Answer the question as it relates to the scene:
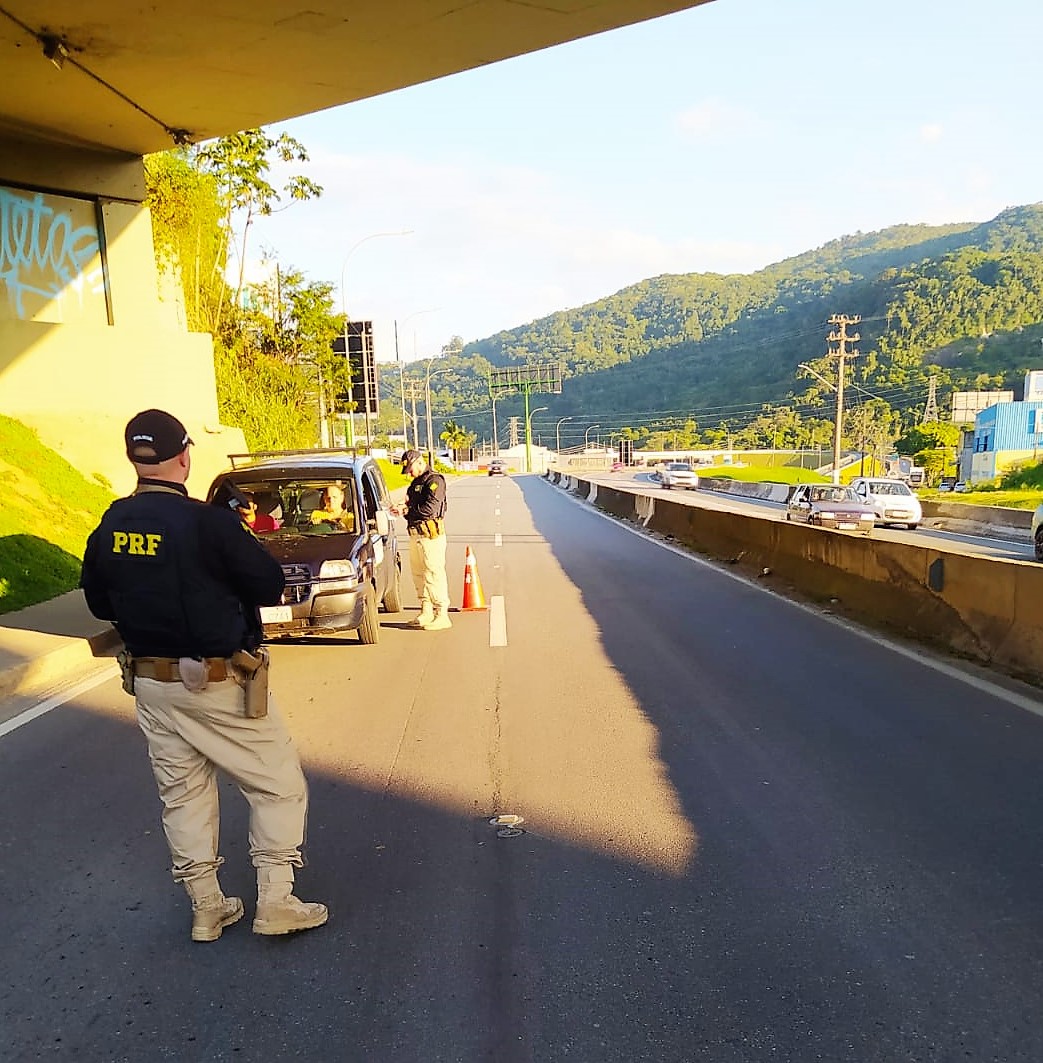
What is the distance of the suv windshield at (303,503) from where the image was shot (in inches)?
361

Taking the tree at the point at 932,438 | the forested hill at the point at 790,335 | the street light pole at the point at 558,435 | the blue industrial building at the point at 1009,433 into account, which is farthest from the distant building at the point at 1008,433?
the street light pole at the point at 558,435

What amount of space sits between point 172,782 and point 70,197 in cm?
1633

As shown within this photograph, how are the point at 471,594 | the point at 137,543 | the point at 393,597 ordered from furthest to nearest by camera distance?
the point at 471,594
the point at 393,597
the point at 137,543

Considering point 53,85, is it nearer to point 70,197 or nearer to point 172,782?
point 70,197

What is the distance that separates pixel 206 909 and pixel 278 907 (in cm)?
29

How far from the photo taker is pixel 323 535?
897 cm

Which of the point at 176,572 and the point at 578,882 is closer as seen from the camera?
the point at 176,572

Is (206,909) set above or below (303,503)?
below

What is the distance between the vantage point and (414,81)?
12.5 metres

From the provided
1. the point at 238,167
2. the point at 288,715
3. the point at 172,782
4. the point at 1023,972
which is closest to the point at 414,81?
the point at 288,715

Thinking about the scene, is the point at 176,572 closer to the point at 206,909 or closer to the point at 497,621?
the point at 206,909

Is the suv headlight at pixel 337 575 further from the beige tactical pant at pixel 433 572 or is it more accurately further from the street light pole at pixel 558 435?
the street light pole at pixel 558 435

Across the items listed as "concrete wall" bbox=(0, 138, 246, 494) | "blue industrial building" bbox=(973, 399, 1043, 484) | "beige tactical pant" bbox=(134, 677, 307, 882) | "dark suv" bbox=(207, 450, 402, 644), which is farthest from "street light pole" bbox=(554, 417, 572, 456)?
"beige tactical pant" bbox=(134, 677, 307, 882)

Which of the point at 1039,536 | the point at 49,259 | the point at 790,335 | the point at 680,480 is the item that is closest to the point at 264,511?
the point at 49,259
